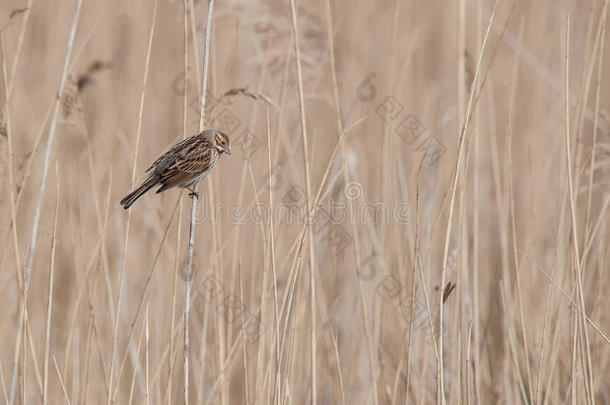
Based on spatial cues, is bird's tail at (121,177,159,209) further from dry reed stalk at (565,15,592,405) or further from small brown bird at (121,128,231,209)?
dry reed stalk at (565,15,592,405)

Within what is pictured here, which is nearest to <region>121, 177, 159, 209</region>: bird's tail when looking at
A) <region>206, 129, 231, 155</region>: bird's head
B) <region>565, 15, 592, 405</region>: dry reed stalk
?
<region>206, 129, 231, 155</region>: bird's head

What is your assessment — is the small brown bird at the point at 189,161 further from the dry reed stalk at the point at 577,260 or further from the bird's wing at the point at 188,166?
the dry reed stalk at the point at 577,260

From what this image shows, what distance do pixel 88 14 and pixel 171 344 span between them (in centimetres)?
289

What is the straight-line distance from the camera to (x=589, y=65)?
2344 mm

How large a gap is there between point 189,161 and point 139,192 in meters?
0.25

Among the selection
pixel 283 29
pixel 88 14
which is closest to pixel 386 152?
pixel 283 29

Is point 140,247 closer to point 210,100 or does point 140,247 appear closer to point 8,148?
point 210,100

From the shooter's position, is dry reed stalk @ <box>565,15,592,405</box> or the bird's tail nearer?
dry reed stalk @ <box>565,15,592,405</box>

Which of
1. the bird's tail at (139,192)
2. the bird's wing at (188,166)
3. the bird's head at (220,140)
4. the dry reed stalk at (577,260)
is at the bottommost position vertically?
the dry reed stalk at (577,260)

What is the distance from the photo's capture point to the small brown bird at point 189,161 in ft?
8.67

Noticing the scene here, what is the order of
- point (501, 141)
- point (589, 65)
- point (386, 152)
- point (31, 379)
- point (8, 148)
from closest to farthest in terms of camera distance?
point (8, 148) < point (589, 65) < point (386, 152) < point (31, 379) < point (501, 141)

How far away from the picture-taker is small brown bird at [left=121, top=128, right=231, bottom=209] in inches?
104

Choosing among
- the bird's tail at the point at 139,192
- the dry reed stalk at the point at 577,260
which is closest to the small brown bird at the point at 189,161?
the bird's tail at the point at 139,192

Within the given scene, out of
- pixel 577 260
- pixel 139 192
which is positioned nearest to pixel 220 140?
pixel 139 192
